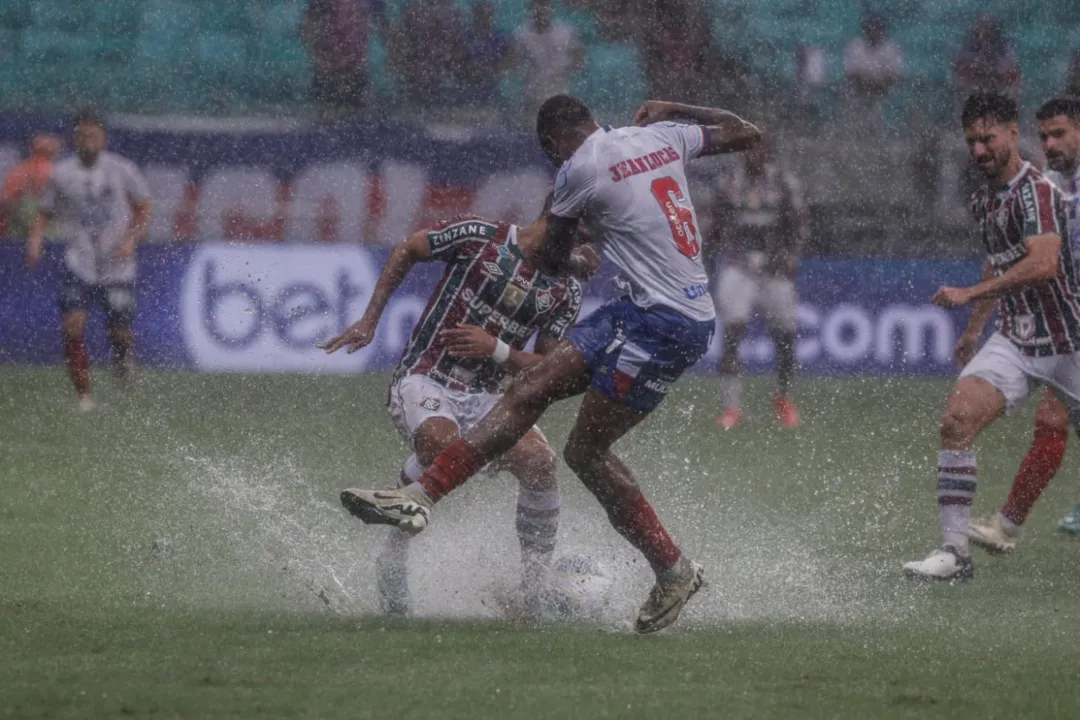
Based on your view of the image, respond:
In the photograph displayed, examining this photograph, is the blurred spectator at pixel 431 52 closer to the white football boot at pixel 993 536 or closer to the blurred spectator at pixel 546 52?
the blurred spectator at pixel 546 52

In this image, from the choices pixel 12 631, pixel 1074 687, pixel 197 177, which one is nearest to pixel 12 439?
pixel 197 177

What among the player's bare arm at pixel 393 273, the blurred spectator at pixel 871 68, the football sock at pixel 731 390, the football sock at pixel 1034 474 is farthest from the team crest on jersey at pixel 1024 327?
the blurred spectator at pixel 871 68

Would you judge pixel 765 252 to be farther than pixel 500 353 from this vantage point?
Yes

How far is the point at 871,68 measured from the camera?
19156mm

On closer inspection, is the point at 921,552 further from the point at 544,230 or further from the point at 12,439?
the point at 12,439

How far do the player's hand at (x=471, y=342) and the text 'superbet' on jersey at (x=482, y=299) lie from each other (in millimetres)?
126

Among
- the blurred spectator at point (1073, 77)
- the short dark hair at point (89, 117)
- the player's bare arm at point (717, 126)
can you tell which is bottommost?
the short dark hair at point (89, 117)

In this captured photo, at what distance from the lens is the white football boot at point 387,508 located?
655cm

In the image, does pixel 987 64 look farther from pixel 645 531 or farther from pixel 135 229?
pixel 645 531

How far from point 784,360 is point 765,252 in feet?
2.88

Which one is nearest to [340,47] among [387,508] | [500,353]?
[500,353]

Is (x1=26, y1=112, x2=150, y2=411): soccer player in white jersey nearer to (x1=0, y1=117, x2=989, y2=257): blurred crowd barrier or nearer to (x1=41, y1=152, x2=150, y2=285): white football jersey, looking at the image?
(x1=41, y1=152, x2=150, y2=285): white football jersey

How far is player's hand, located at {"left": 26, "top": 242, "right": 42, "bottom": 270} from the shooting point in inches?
596

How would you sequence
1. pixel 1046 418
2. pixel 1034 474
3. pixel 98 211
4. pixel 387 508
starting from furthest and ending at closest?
1. pixel 98 211
2. pixel 1046 418
3. pixel 1034 474
4. pixel 387 508
